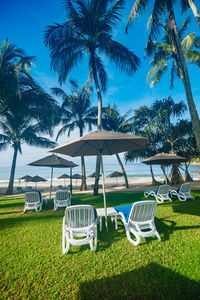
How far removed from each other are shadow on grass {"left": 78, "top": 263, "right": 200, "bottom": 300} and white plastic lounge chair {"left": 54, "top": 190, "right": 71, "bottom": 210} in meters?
4.94

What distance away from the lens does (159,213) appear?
17.5 ft

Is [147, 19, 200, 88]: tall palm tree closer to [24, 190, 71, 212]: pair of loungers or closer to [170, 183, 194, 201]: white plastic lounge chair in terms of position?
[170, 183, 194, 201]: white plastic lounge chair

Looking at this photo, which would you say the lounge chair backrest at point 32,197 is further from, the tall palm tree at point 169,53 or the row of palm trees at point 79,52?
the tall palm tree at point 169,53

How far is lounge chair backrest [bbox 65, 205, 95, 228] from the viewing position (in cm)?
300

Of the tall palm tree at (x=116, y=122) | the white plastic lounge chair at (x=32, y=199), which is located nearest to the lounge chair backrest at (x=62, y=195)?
the white plastic lounge chair at (x=32, y=199)

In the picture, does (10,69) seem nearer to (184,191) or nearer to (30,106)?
(30,106)

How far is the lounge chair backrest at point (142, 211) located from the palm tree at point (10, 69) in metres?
8.92

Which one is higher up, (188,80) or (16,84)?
(16,84)

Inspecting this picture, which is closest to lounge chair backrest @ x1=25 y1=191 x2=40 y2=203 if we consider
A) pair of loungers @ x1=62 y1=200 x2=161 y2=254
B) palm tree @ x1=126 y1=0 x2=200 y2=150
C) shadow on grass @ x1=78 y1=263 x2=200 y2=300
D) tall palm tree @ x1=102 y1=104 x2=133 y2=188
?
pair of loungers @ x1=62 y1=200 x2=161 y2=254

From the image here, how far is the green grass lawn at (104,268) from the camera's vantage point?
1871 mm

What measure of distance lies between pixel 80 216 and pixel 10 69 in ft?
34.9

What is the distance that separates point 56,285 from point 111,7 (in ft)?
47.2

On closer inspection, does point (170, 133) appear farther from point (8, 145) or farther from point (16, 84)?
point (8, 145)

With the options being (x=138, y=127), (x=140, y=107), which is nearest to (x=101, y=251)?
(x=138, y=127)
